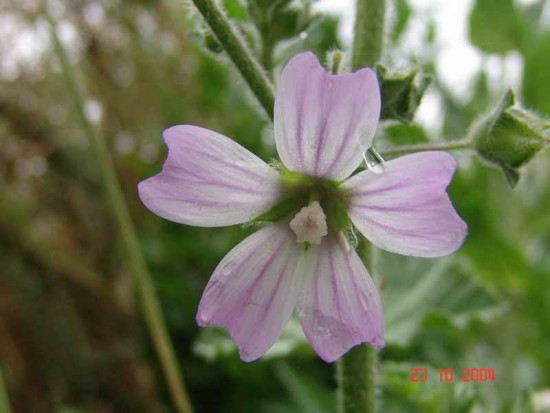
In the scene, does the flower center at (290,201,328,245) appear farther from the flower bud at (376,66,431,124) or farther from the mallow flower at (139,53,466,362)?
the flower bud at (376,66,431,124)

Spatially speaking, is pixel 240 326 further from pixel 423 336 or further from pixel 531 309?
pixel 531 309

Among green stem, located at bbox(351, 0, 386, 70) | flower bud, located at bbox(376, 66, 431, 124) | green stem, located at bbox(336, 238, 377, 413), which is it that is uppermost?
green stem, located at bbox(351, 0, 386, 70)

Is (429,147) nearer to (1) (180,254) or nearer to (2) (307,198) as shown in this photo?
(2) (307,198)

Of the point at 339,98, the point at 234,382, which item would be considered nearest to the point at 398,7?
the point at 234,382

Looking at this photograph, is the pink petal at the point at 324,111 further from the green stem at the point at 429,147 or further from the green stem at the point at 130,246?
the green stem at the point at 130,246

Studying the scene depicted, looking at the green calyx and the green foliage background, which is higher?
the green calyx
